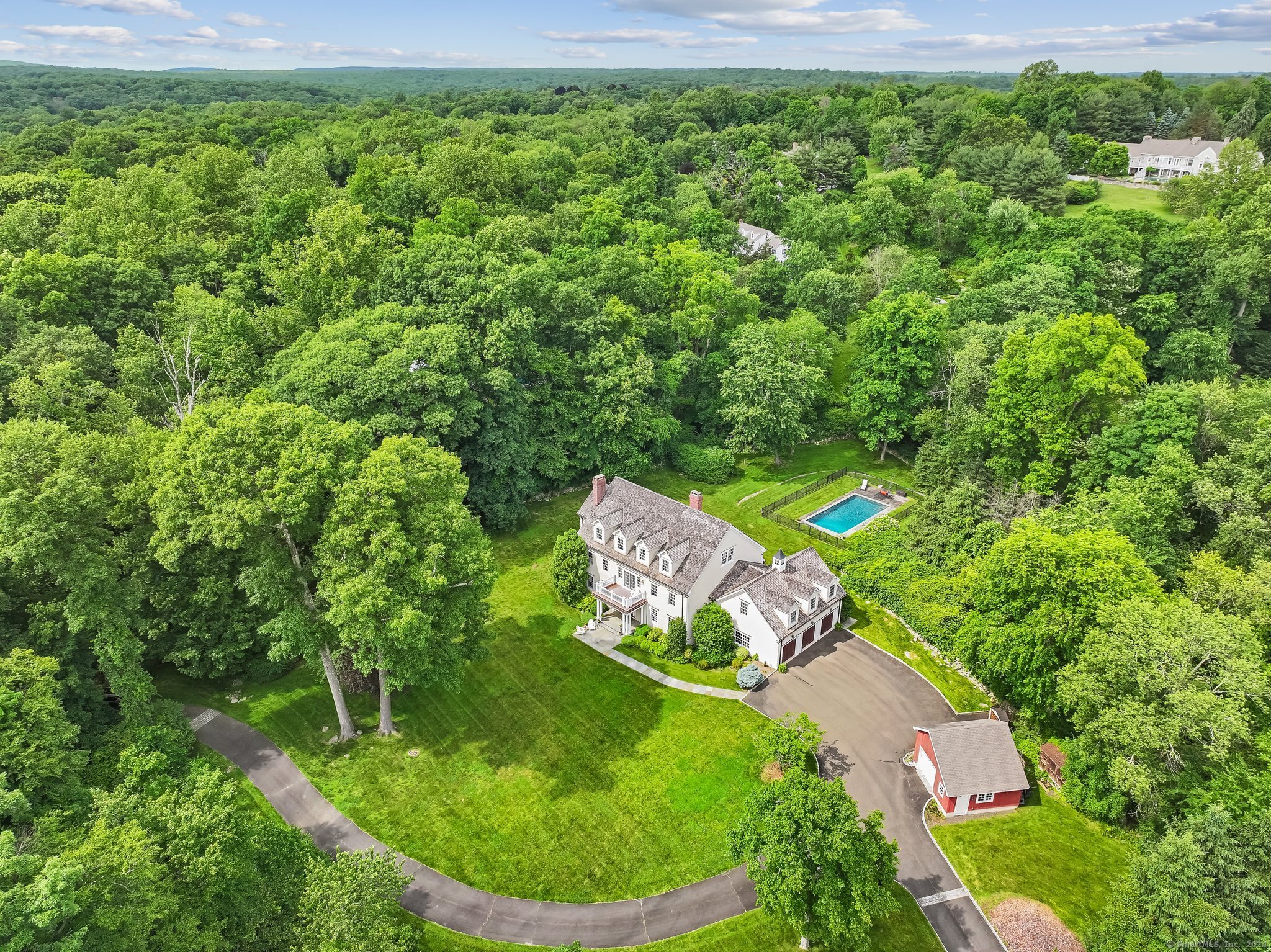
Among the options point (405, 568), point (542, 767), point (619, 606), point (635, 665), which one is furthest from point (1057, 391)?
point (405, 568)

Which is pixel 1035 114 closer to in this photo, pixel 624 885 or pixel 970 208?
pixel 970 208

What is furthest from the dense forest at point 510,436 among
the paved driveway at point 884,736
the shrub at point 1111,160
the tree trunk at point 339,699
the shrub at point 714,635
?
the shrub at point 1111,160

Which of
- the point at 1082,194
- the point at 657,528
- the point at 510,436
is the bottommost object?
the point at 657,528

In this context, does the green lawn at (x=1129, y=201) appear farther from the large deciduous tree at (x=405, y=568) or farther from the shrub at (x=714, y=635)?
the large deciduous tree at (x=405, y=568)

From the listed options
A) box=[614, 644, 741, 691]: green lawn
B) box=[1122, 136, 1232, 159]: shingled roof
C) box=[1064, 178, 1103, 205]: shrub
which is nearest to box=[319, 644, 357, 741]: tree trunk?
box=[614, 644, 741, 691]: green lawn

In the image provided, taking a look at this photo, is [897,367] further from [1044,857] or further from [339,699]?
[339,699]

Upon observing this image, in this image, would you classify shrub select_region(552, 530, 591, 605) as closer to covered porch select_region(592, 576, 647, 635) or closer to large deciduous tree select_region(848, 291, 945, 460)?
covered porch select_region(592, 576, 647, 635)

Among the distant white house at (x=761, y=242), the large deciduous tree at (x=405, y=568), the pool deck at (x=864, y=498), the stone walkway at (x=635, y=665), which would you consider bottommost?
the stone walkway at (x=635, y=665)
